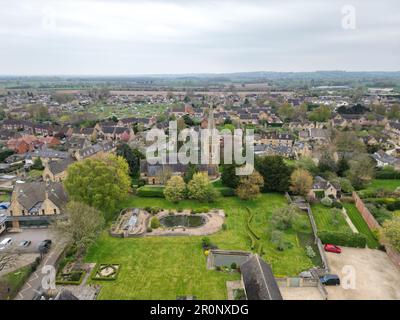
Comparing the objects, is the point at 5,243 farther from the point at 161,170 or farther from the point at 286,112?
the point at 286,112

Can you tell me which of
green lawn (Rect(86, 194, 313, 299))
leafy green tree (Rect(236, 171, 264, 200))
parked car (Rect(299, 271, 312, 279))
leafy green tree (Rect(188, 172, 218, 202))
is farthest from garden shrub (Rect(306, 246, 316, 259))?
leafy green tree (Rect(188, 172, 218, 202))

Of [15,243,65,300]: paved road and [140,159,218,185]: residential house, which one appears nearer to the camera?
[15,243,65,300]: paved road

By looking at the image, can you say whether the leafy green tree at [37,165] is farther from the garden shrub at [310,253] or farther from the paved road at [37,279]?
the garden shrub at [310,253]

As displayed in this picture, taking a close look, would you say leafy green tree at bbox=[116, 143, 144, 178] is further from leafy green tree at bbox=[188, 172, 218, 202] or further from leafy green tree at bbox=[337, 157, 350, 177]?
leafy green tree at bbox=[337, 157, 350, 177]
